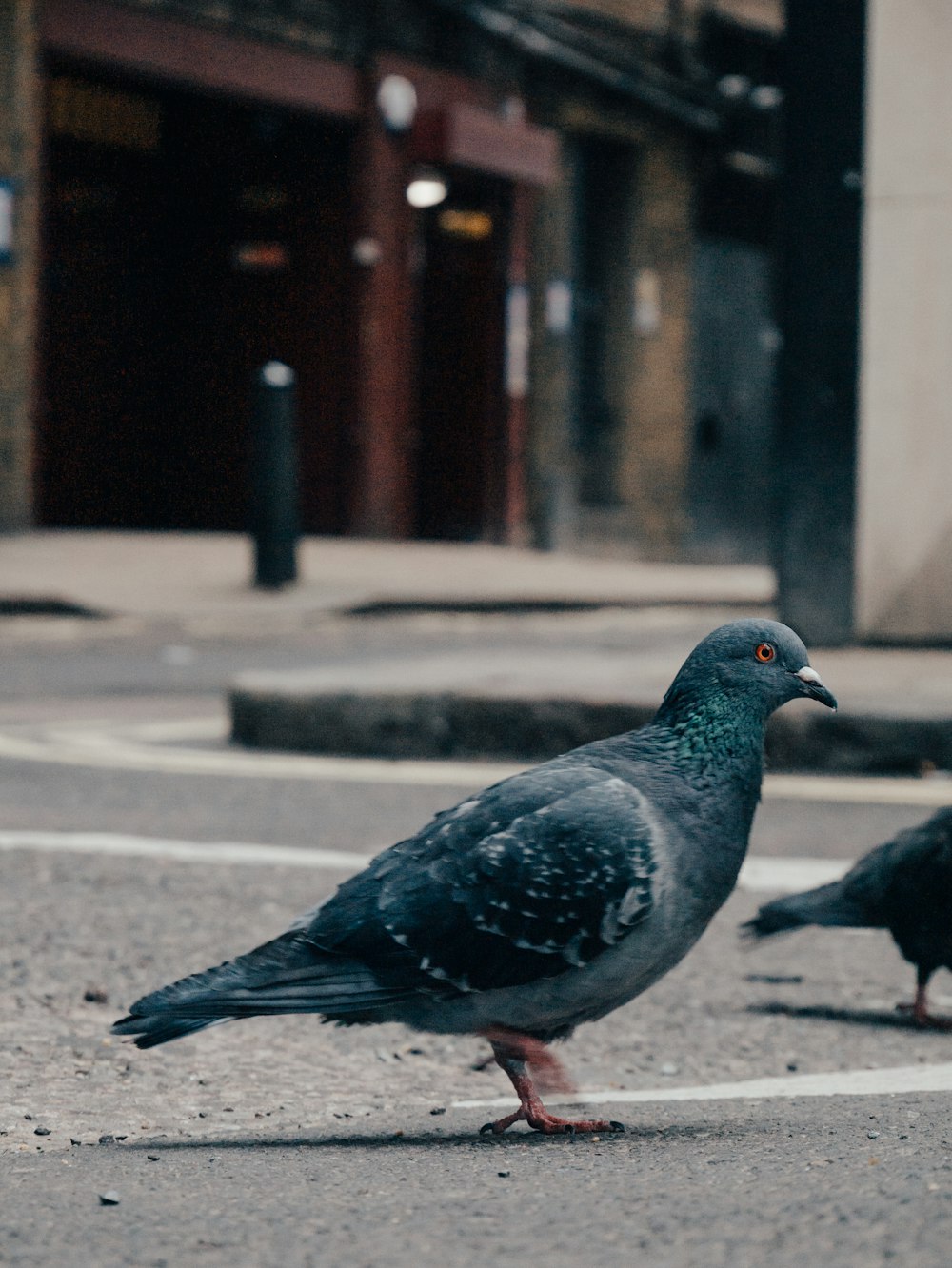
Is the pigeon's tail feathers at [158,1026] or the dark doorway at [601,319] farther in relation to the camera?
the dark doorway at [601,319]

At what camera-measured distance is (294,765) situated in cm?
772

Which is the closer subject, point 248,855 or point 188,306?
point 248,855

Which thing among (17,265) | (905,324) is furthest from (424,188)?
(905,324)

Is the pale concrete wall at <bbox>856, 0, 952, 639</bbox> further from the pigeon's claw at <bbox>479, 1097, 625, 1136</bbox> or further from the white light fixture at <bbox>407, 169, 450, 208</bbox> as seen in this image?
the white light fixture at <bbox>407, 169, 450, 208</bbox>

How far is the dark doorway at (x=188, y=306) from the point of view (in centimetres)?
1898

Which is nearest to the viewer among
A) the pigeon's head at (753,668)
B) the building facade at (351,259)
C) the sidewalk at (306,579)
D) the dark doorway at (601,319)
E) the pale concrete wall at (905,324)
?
the pigeon's head at (753,668)

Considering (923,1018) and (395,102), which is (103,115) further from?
(923,1018)

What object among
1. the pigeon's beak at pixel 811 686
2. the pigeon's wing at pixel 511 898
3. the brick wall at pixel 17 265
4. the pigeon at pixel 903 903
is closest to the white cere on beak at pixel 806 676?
the pigeon's beak at pixel 811 686

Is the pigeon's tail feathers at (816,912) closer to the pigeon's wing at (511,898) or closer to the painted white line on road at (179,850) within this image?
the pigeon's wing at (511,898)

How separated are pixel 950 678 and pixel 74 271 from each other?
12.4 meters

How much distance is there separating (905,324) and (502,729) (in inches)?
128

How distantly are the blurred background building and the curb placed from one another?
6866mm

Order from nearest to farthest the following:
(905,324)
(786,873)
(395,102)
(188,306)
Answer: (786,873), (905,324), (395,102), (188,306)

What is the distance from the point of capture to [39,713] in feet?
29.9
